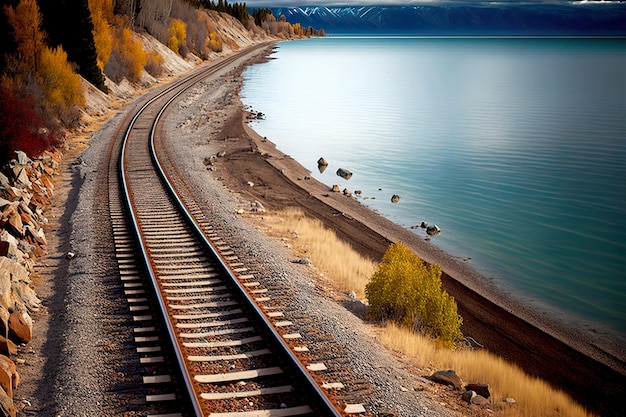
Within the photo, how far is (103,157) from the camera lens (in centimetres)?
2583

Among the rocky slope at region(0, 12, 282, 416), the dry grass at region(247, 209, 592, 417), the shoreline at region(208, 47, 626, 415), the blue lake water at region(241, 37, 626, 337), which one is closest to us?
the rocky slope at region(0, 12, 282, 416)

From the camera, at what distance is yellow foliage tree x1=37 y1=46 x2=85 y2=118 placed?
32.5 meters

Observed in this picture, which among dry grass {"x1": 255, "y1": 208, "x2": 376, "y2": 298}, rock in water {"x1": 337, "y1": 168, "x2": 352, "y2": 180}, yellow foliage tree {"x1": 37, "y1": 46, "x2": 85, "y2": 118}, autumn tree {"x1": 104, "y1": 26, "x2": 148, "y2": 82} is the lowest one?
dry grass {"x1": 255, "y1": 208, "x2": 376, "y2": 298}

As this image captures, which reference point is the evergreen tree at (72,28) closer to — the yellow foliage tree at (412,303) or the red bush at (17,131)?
the red bush at (17,131)

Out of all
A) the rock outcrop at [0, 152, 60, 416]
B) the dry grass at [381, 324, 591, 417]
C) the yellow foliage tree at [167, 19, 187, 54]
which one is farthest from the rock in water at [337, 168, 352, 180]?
the yellow foliage tree at [167, 19, 187, 54]

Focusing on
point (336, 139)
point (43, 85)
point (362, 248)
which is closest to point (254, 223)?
point (362, 248)

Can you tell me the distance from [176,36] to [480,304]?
8331 centimetres

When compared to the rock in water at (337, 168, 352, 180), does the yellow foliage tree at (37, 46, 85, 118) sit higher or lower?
higher

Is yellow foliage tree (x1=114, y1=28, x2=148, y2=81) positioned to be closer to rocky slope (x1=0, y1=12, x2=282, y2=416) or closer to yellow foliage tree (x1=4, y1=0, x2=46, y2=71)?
yellow foliage tree (x1=4, y1=0, x2=46, y2=71)

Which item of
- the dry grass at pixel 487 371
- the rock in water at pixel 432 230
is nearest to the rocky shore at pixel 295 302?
the dry grass at pixel 487 371

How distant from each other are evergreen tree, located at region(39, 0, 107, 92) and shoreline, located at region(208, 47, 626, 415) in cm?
1705

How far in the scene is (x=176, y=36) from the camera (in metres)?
90.4

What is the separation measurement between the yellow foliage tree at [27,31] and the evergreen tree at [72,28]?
7.20 metres

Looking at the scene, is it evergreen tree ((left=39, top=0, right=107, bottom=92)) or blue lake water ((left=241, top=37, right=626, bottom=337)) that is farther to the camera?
evergreen tree ((left=39, top=0, right=107, bottom=92))
